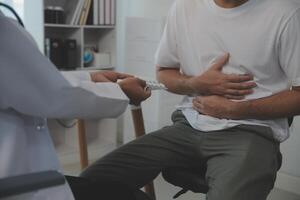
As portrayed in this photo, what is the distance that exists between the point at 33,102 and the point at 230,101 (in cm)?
74

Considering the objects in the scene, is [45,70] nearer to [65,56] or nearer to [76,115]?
[76,115]

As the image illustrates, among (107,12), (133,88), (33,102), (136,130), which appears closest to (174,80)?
(136,130)

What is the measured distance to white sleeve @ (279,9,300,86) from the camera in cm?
125

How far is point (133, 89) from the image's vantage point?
103 cm

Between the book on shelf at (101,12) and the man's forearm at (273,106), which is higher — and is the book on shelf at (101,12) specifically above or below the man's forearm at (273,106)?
above

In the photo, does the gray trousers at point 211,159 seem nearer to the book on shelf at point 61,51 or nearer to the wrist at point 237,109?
the wrist at point 237,109

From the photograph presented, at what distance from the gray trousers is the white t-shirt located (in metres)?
0.04

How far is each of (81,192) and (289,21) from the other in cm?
82

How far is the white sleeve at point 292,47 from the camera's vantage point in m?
1.25

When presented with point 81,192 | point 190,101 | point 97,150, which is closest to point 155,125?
point 97,150

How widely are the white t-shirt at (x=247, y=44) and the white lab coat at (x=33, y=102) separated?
0.60m

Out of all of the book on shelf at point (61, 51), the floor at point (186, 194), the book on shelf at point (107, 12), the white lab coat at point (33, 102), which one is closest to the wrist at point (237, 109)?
the white lab coat at point (33, 102)

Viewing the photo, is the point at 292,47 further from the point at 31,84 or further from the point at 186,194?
the point at 186,194

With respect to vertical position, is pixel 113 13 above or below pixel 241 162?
above
